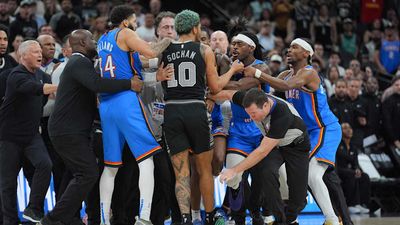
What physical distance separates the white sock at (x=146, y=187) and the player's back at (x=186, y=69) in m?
0.81

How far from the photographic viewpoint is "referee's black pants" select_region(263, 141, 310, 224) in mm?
9305

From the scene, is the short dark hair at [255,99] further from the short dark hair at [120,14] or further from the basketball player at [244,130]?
the short dark hair at [120,14]

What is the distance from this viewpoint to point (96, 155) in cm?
990

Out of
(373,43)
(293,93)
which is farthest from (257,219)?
(373,43)

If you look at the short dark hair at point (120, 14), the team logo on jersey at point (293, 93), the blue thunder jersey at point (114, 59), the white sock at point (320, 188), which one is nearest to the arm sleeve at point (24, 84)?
the blue thunder jersey at point (114, 59)

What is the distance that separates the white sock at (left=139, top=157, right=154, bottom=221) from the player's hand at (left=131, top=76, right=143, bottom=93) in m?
0.77

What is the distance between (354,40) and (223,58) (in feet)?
33.4

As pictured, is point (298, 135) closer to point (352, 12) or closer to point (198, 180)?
point (198, 180)

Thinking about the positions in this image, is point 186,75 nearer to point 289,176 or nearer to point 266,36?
point 289,176

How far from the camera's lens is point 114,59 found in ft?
30.1

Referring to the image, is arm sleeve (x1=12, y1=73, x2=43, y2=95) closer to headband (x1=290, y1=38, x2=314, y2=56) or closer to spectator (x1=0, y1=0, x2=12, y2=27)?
headband (x1=290, y1=38, x2=314, y2=56)

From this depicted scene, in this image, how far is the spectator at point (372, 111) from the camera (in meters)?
15.5

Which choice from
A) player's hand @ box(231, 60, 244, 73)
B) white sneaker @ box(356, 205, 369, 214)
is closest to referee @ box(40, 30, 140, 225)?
player's hand @ box(231, 60, 244, 73)

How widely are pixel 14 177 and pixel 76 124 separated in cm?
138
